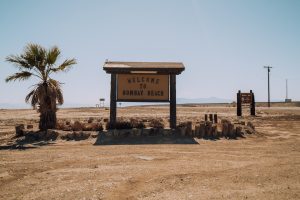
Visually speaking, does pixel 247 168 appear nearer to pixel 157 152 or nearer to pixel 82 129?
pixel 157 152

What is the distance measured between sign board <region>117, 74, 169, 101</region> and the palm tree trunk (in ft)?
11.1

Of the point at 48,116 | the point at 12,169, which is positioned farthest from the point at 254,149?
the point at 48,116

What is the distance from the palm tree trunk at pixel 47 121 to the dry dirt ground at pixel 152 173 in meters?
4.11

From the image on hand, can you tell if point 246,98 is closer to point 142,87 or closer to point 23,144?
point 142,87

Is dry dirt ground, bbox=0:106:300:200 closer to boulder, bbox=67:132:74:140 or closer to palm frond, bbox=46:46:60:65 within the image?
boulder, bbox=67:132:74:140

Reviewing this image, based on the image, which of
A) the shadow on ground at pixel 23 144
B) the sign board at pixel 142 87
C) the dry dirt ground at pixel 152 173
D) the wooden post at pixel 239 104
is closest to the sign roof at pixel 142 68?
the sign board at pixel 142 87

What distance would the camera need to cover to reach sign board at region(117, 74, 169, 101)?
16969 millimetres

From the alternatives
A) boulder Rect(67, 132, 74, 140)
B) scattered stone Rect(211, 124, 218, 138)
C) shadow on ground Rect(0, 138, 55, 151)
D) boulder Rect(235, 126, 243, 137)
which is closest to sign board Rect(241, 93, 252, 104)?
boulder Rect(235, 126, 243, 137)

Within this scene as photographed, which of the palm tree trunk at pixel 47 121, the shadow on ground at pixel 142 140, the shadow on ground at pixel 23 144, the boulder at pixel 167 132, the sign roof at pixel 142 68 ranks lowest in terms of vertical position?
the shadow on ground at pixel 23 144

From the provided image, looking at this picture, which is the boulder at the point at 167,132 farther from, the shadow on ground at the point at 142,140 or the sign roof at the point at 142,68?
the sign roof at the point at 142,68

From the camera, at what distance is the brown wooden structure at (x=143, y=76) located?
16484 mm

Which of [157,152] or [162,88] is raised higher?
[162,88]

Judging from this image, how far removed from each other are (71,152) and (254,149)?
6199mm

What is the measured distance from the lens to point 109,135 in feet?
47.8
